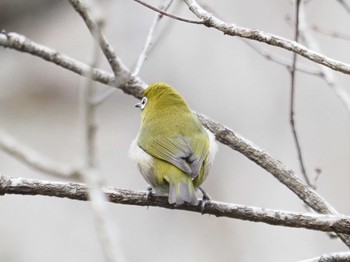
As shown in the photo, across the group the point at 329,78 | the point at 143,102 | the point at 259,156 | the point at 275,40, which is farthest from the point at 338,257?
the point at 143,102

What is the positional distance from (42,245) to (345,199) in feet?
9.80

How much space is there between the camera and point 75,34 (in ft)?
29.7

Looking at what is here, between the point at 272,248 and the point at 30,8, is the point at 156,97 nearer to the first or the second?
the point at 272,248

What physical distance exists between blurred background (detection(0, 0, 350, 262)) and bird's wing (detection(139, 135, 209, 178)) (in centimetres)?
275

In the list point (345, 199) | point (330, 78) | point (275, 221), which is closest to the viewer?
point (275, 221)

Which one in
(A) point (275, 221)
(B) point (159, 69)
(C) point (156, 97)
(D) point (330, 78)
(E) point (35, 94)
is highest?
(E) point (35, 94)

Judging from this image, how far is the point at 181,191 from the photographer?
3924 mm

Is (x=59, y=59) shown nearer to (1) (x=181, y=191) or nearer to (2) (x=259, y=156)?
(1) (x=181, y=191)

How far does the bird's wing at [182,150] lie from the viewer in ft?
13.8

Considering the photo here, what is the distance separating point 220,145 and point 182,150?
129 inches

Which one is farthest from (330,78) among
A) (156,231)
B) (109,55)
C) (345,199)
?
(156,231)

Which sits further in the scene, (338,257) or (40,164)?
(338,257)

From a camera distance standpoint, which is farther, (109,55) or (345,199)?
(345,199)

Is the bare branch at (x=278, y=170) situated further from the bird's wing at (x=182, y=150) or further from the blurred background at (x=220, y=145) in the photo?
the blurred background at (x=220, y=145)
